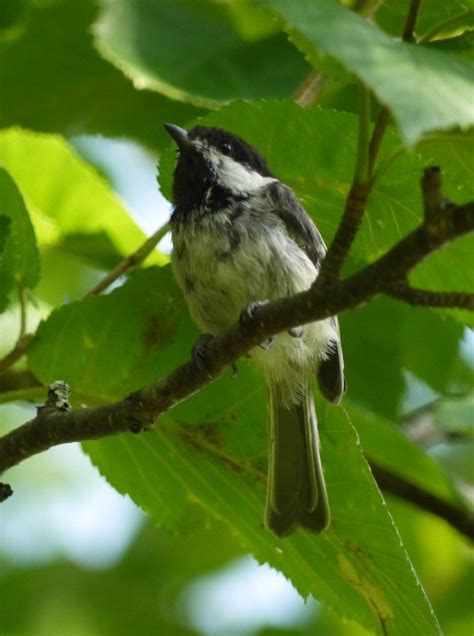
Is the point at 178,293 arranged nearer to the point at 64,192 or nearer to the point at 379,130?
the point at 64,192

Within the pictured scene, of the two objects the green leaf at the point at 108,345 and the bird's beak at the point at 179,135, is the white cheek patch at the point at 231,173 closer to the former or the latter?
the bird's beak at the point at 179,135

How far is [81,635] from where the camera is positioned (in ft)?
12.7

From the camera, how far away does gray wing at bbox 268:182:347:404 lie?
2621mm

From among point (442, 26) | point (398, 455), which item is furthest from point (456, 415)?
point (442, 26)

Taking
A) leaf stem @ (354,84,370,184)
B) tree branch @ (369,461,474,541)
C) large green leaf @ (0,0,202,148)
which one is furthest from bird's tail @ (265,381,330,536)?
leaf stem @ (354,84,370,184)

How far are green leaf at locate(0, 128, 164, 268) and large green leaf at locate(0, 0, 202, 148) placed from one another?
0.16 meters

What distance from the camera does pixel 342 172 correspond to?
2.23m

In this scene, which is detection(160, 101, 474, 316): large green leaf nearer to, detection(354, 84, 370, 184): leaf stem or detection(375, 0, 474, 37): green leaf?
detection(375, 0, 474, 37): green leaf

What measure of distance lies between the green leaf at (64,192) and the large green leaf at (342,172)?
671mm

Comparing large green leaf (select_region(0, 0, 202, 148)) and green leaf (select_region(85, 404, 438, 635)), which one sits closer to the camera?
green leaf (select_region(85, 404, 438, 635))

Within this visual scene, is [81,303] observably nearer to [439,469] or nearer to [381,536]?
[381,536]

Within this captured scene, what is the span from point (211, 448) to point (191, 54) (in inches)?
41.7

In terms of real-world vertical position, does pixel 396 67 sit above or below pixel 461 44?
above

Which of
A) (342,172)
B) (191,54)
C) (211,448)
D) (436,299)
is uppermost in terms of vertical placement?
(436,299)
